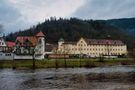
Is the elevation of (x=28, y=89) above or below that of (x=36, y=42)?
below

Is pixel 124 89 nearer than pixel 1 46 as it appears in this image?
Yes

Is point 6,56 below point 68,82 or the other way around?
the other way around

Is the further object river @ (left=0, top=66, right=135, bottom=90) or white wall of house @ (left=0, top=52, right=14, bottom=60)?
white wall of house @ (left=0, top=52, right=14, bottom=60)

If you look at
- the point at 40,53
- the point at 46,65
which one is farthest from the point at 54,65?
the point at 40,53

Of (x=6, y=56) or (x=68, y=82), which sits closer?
(x=68, y=82)

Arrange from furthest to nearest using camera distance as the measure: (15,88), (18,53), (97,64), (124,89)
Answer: (18,53)
(97,64)
(15,88)
(124,89)

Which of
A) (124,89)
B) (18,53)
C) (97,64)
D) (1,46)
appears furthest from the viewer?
(1,46)

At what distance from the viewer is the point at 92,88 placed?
49.3m

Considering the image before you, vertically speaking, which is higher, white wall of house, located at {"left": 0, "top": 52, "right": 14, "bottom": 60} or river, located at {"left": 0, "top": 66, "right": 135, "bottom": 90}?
white wall of house, located at {"left": 0, "top": 52, "right": 14, "bottom": 60}

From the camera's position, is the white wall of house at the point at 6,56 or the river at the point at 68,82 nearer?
the river at the point at 68,82

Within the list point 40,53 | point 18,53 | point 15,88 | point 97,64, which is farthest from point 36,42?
point 15,88

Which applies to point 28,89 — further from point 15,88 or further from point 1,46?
point 1,46

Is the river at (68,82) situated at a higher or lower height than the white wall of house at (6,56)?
lower

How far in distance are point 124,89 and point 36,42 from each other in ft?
461
